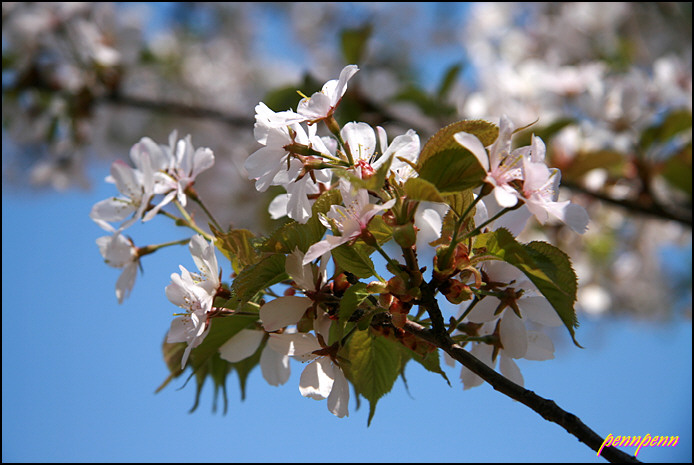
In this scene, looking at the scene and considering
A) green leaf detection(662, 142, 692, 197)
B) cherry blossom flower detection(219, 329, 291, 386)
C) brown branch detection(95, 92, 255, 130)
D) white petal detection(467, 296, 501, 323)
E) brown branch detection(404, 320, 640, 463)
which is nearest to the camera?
brown branch detection(404, 320, 640, 463)

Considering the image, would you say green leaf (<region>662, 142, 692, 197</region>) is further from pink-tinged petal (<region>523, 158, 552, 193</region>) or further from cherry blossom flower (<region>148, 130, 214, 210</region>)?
cherry blossom flower (<region>148, 130, 214, 210</region>)

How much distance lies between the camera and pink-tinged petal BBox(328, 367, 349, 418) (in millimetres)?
530

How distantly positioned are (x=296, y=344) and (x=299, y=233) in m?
0.11

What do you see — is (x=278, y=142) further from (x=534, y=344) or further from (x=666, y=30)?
(x=666, y=30)

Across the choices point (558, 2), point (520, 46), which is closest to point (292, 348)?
point (520, 46)

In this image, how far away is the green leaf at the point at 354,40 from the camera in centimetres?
168

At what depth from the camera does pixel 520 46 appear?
3.24 m

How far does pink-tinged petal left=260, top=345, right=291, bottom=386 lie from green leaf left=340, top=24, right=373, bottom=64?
128 centimetres

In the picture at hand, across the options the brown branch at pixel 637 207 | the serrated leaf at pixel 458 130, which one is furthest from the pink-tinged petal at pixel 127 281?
the brown branch at pixel 637 207

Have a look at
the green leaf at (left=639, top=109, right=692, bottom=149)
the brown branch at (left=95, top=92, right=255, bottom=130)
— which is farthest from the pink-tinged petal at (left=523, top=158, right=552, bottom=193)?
the brown branch at (left=95, top=92, right=255, bottom=130)

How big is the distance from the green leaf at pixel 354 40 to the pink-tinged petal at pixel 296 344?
1344mm

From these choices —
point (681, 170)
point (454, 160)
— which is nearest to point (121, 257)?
point (454, 160)

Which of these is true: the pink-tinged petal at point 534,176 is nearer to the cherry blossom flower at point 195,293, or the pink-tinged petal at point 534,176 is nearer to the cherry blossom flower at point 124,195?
the cherry blossom flower at point 195,293

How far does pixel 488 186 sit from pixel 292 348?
24cm
